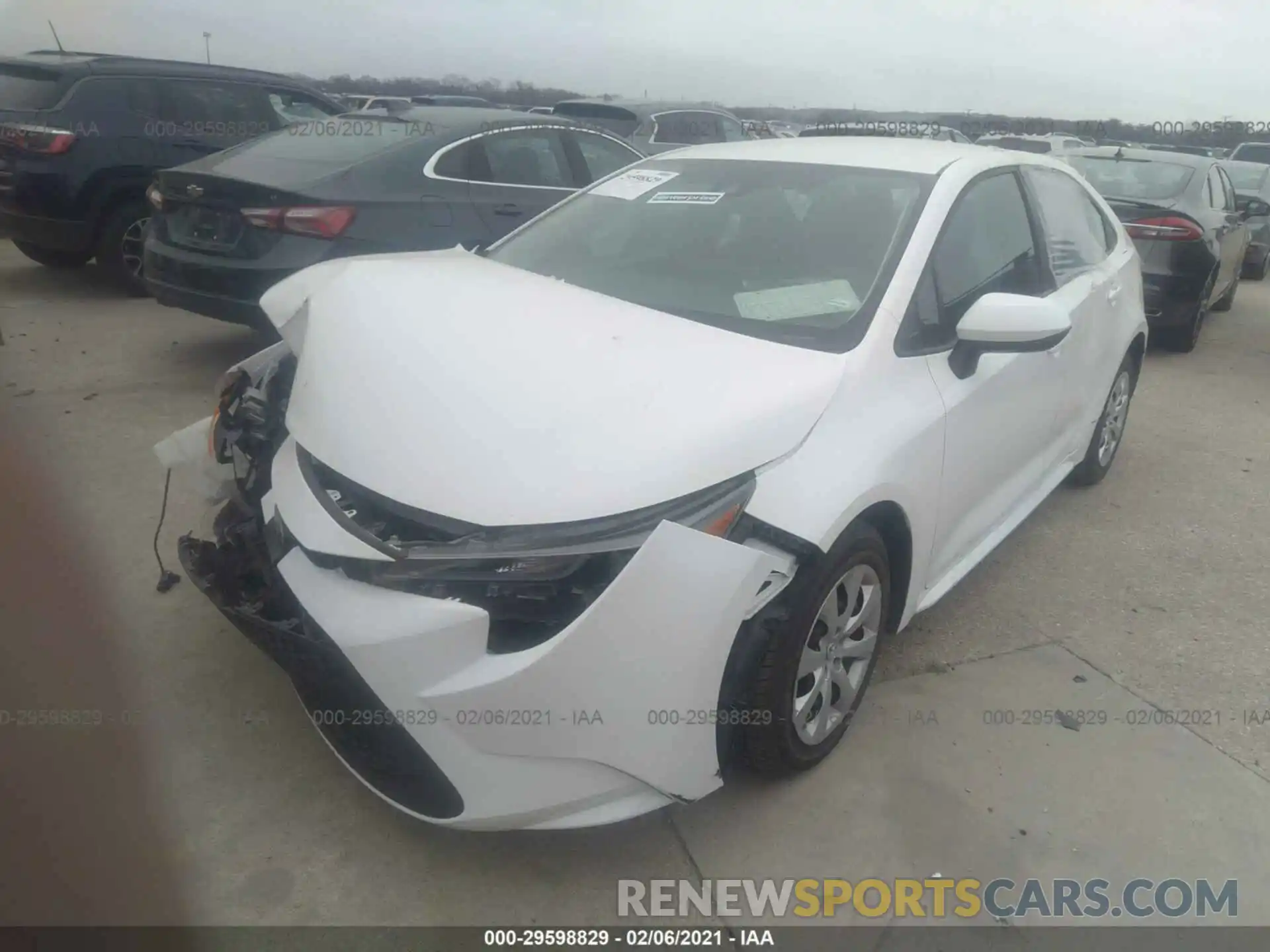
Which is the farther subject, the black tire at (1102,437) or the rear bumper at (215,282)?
the rear bumper at (215,282)

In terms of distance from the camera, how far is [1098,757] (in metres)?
2.76

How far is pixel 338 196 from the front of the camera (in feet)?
15.8

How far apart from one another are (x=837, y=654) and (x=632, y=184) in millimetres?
1920

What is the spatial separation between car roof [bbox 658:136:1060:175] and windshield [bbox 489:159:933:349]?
0.20 feet

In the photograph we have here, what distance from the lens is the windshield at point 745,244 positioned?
267 cm

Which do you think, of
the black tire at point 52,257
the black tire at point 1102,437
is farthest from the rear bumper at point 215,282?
the black tire at point 1102,437

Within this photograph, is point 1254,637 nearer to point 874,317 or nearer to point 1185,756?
point 1185,756

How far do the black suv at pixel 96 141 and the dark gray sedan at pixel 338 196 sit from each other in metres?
1.43

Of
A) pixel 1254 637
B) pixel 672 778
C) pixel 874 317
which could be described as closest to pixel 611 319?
pixel 874 317

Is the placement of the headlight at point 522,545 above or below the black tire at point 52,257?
above

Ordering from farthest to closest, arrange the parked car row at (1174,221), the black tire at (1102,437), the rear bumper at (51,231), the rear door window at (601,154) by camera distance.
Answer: the parked car row at (1174,221), the rear bumper at (51,231), the rear door window at (601,154), the black tire at (1102,437)

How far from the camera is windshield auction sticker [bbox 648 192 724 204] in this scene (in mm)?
3180

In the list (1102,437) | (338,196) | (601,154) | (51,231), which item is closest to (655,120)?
(601,154)

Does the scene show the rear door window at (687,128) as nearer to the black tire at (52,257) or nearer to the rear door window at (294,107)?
the rear door window at (294,107)
